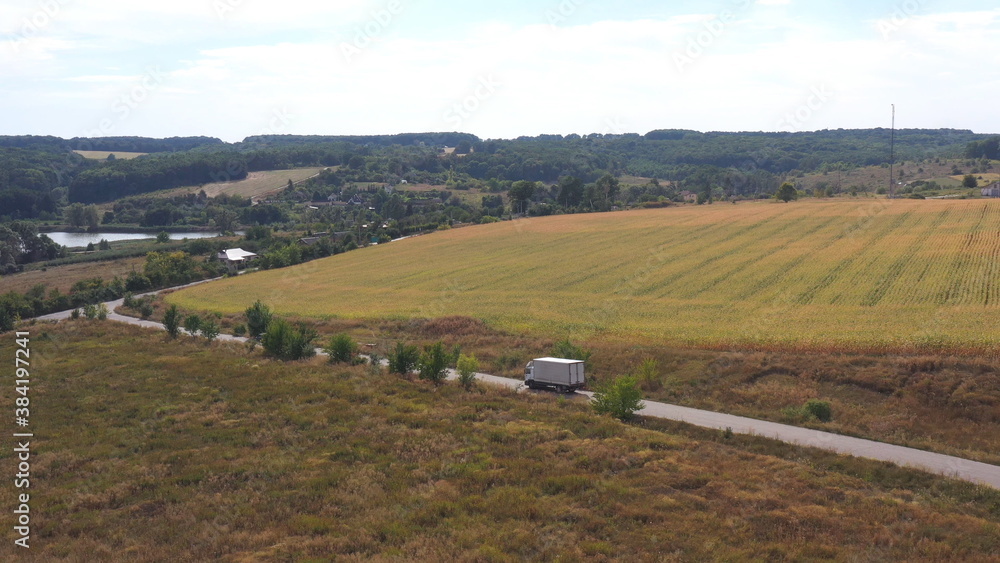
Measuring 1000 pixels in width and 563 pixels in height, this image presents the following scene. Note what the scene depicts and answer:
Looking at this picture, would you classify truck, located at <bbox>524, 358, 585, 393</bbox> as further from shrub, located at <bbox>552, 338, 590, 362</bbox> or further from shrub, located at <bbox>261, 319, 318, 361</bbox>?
shrub, located at <bbox>261, 319, 318, 361</bbox>

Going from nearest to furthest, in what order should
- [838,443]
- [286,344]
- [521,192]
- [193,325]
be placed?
[838,443], [286,344], [193,325], [521,192]

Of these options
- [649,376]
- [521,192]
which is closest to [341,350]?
[649,376]

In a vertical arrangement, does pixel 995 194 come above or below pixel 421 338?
above

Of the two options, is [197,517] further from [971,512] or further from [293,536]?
[971,512]

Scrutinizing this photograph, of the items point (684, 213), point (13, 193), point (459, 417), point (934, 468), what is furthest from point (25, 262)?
point (934, 468)

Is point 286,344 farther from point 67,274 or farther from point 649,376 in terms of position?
point 67,274

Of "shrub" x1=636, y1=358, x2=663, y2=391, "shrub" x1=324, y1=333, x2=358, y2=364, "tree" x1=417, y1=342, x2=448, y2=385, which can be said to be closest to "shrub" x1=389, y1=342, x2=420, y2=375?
"tree" x1=417, y1=342, x2=448, y2=385

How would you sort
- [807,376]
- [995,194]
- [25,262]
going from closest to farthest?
[807,376], [995,194], [25,262]

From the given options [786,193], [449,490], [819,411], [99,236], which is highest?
[786,193]
